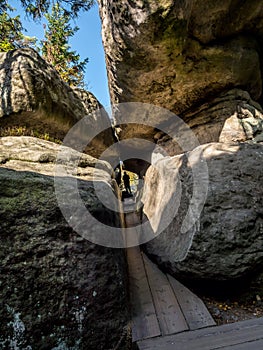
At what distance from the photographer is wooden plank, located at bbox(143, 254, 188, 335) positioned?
163cm

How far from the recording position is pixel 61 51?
11828mm

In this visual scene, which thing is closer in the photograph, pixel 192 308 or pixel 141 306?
pixel 192 308

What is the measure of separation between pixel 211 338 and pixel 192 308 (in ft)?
1.12

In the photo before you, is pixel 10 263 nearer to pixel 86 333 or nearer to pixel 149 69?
pixel 86 333

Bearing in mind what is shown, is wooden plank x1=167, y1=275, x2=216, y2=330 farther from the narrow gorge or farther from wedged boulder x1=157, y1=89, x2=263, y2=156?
wedged boulder x1=157, y1=89, x2=263, y2=156

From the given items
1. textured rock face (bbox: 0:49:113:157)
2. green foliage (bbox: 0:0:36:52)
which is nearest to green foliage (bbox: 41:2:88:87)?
green foliage (bbox: 0:0:36:52)

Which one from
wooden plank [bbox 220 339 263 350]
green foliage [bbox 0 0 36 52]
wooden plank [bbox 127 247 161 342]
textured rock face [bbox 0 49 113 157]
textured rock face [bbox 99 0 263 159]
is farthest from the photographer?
green foliage [bbox 0 0 36 52]

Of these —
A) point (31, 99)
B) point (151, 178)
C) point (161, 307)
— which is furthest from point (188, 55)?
point (161, 307)

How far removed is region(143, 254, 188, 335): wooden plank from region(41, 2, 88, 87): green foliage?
10144 millimetres

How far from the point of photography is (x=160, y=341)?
1499 millimetres

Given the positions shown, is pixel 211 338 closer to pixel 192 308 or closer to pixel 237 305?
pixel 192 308

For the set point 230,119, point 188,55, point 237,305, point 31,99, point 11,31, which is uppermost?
point 11,31

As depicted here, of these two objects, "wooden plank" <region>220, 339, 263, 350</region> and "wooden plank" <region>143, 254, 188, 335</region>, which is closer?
"wooden plank" <region>220, 339, 263, 350</region>

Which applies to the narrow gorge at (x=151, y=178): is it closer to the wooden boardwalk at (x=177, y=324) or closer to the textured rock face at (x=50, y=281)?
the textured rock face at (x=50, y=281)
